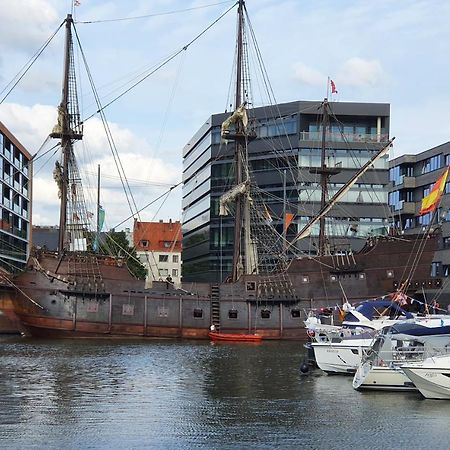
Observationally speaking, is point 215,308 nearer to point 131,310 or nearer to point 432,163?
point 131,310

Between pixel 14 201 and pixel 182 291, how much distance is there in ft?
140

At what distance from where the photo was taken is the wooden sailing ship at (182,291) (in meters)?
59.1

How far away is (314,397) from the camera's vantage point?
30.1 metres

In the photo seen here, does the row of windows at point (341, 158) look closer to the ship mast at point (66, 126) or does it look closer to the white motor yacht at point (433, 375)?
the ship mast at point (66, 126)

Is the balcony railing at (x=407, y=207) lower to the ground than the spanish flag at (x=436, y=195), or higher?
higher

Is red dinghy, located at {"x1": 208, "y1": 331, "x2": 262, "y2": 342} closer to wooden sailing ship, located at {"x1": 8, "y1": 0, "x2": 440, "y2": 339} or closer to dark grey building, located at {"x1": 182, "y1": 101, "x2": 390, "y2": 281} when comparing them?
wooden sailing ship, located at {"x1": 8, "y1": 0, "x2": 440, "y2": 339}

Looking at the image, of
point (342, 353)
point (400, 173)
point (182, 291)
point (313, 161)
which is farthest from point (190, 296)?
point (400, 173)

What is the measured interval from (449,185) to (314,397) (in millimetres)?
55318

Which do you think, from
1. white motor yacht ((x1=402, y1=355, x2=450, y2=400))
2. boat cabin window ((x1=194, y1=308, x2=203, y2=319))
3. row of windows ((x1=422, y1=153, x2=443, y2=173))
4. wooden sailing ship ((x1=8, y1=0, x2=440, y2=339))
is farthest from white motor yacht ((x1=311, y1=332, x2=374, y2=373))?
row of windows ((x1=422, y1=153, x2=443, y2=173))

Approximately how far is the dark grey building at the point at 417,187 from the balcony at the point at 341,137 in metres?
3.92

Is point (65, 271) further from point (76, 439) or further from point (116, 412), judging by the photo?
point (76, 439)

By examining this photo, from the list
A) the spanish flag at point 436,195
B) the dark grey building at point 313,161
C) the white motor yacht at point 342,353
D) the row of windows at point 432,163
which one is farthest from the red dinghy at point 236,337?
the row of windows at point 432,163

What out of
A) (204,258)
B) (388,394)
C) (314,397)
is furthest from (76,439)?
(204,258)

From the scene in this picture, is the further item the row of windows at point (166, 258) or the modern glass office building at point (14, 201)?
the row of windows at point (166, 258)
